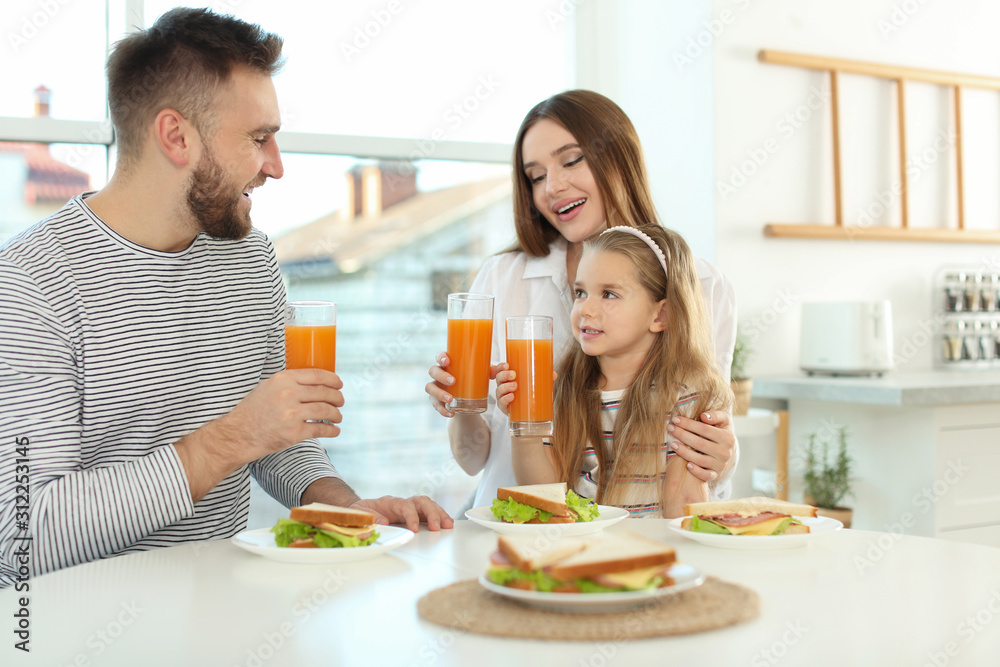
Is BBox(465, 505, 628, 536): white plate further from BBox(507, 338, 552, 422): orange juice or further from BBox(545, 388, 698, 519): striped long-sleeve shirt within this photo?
BBox(545, 388, 698, 519): striped long-sleeve shirt

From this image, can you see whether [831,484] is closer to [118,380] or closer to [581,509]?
[581,509]

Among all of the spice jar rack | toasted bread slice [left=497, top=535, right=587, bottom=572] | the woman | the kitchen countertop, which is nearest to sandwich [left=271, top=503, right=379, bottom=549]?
toasted bread slice [left=497, top=535, right=587, bottom=572]

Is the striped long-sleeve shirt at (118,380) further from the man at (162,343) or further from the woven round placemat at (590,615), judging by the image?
the woven round placemat at (590,615)

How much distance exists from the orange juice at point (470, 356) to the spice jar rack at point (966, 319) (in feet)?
9.67

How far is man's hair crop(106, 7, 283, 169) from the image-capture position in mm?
1711

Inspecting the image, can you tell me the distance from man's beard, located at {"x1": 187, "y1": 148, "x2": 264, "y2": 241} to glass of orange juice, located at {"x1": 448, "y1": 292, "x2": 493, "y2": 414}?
1.62 ft

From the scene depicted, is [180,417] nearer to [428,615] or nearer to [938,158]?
[428,615]

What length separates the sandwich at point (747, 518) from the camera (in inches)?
50.6

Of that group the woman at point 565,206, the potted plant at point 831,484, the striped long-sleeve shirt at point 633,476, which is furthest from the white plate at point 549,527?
the potted plant at point 831,484

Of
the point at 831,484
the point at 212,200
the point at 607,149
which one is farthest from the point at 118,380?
the point at 831,484

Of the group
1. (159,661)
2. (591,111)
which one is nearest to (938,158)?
(591,111)

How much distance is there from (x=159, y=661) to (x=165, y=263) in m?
1.06

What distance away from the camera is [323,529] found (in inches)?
48.9

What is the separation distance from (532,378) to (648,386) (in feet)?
1.23
